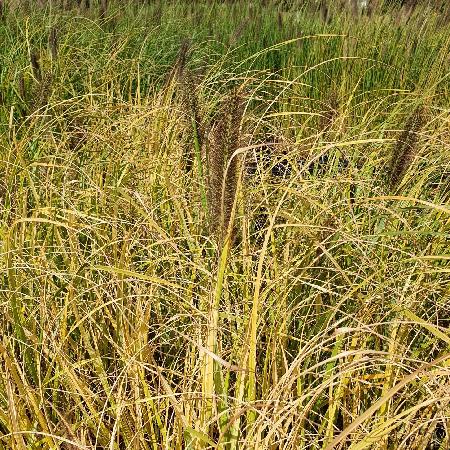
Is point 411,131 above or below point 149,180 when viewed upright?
above

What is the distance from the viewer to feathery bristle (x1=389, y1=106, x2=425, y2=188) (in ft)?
4.82

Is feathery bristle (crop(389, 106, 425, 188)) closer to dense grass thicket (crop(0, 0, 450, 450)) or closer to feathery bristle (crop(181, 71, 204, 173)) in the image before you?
dense grass thicket (crop(0, 0, 450, 450))

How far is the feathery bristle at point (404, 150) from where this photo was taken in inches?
57.8

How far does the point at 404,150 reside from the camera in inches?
58.1

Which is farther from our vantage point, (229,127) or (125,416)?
(125,416)

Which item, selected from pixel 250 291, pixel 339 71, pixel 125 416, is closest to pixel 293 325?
pixel 250 291

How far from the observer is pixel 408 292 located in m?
1.59

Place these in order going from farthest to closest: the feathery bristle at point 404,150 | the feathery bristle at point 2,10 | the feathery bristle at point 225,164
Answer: the feathery bristle at point 2,10
the feathery bristle at point 404,150
the feathery bristle at point 225,164

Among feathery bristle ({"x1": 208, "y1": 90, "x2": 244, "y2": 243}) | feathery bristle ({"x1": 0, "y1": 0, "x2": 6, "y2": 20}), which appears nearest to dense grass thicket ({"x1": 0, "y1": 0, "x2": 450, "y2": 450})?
feathery bristle ({"x1": 208, "y1": 90, "x2": 244, "y2": 243})

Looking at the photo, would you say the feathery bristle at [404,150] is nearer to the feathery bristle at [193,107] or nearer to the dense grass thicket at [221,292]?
the dense grass thicket at [221,292]

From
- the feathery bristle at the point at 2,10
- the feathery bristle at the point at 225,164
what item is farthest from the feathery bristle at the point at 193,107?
the feathery bristle at the point at 2,10

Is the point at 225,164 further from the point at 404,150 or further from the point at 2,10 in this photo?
the point at 2,10

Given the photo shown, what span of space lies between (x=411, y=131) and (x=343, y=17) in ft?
10.6

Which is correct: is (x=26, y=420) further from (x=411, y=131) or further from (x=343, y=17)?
(x=343, y=17)
